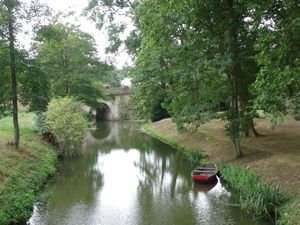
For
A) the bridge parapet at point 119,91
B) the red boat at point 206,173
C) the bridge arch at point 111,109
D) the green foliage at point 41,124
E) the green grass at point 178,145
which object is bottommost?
the red boat at point 206,173

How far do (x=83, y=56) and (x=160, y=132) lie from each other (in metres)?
13.9

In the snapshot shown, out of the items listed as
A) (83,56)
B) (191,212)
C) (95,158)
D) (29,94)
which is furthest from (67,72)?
(191,212)

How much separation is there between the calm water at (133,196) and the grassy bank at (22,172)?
1.82 feet

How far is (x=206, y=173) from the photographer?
17234 mm

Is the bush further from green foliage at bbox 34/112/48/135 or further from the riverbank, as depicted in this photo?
the riverbank

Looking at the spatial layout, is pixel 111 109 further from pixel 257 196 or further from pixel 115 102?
pixel 257 196

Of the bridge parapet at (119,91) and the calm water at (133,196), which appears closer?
the calm water at (133,196)

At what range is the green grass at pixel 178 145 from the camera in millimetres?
21769

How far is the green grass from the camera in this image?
21769mm

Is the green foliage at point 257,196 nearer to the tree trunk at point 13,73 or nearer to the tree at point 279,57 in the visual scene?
the tree at point 279,57

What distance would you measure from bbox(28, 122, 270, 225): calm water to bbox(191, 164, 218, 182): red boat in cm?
32

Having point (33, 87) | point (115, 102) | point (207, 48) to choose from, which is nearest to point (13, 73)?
point (33, 87)

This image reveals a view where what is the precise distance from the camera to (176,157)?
963 inches

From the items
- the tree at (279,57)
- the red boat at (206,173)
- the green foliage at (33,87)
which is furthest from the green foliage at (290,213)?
the green foliage at (33,87)
